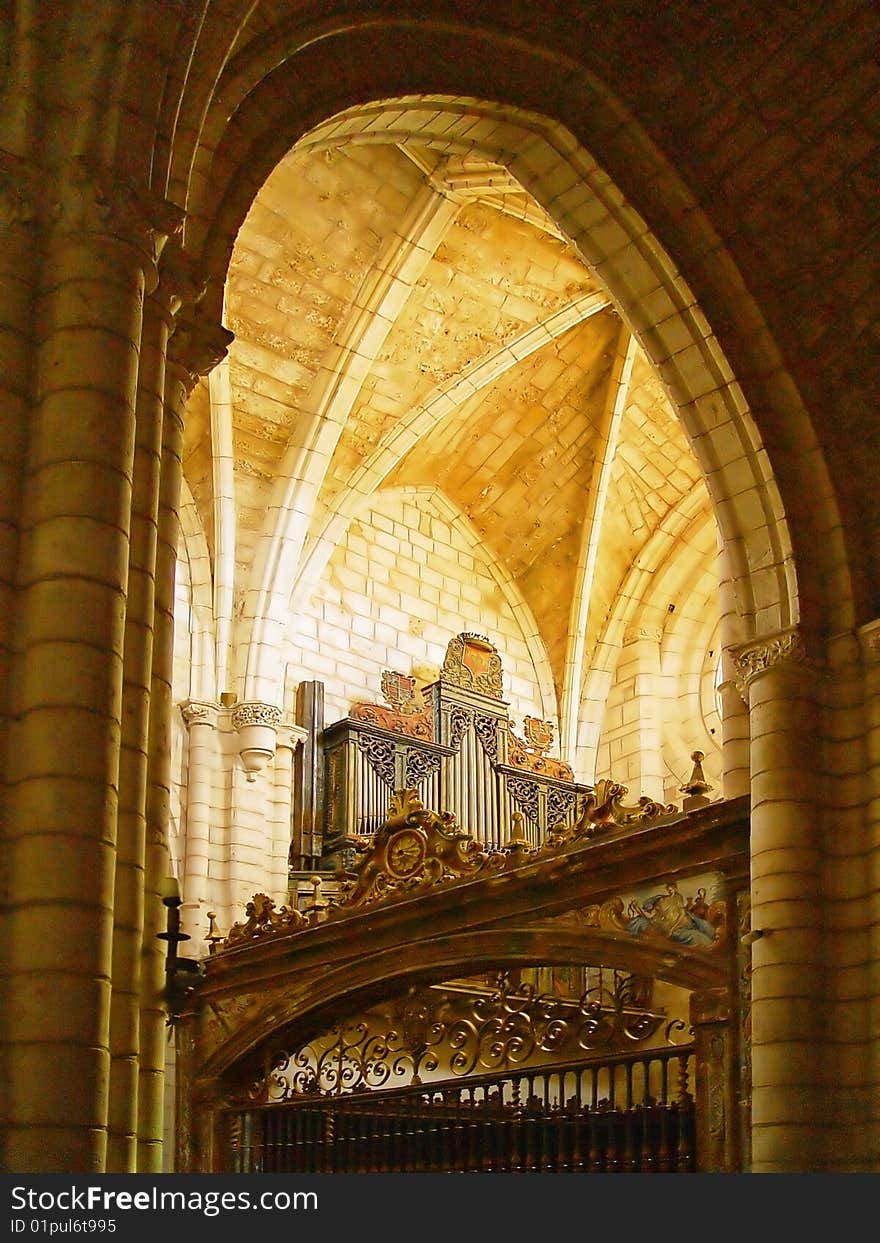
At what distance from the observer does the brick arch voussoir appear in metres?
9.57

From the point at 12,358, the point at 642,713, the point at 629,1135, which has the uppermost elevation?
the point at 642,713

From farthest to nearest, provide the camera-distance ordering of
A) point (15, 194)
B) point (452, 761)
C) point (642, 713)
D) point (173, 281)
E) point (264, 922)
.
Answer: point (642, 713)
point (452, 761)
point (264, 922)
point (173, 281)
point (15, 194)

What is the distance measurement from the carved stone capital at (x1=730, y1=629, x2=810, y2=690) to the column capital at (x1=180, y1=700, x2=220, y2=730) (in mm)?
6490

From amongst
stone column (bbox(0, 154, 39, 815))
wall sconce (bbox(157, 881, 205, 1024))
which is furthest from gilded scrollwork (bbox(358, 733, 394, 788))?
stone column (bbox(0, 154, 39, 815))

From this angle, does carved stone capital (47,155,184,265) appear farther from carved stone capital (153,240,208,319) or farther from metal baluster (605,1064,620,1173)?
metal baluster (605,1064,620,1173)

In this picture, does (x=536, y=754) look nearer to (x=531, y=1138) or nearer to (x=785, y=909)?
(x=531, y=1138)

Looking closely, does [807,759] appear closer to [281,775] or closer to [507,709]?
[281,775]

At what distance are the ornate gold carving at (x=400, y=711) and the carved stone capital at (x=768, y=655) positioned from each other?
22.8ft

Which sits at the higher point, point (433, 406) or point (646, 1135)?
point (433, 406)

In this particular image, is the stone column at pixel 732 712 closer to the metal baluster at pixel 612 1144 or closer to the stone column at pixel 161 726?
the metal baluster at pixel 612 1144

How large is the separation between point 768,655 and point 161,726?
418 cm

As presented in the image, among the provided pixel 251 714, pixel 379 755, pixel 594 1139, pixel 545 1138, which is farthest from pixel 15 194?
pixel 379 755

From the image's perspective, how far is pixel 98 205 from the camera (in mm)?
6875

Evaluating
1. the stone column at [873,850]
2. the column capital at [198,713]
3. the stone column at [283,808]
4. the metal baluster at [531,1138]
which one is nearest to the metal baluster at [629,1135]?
the metal baluster at [531,1138]
